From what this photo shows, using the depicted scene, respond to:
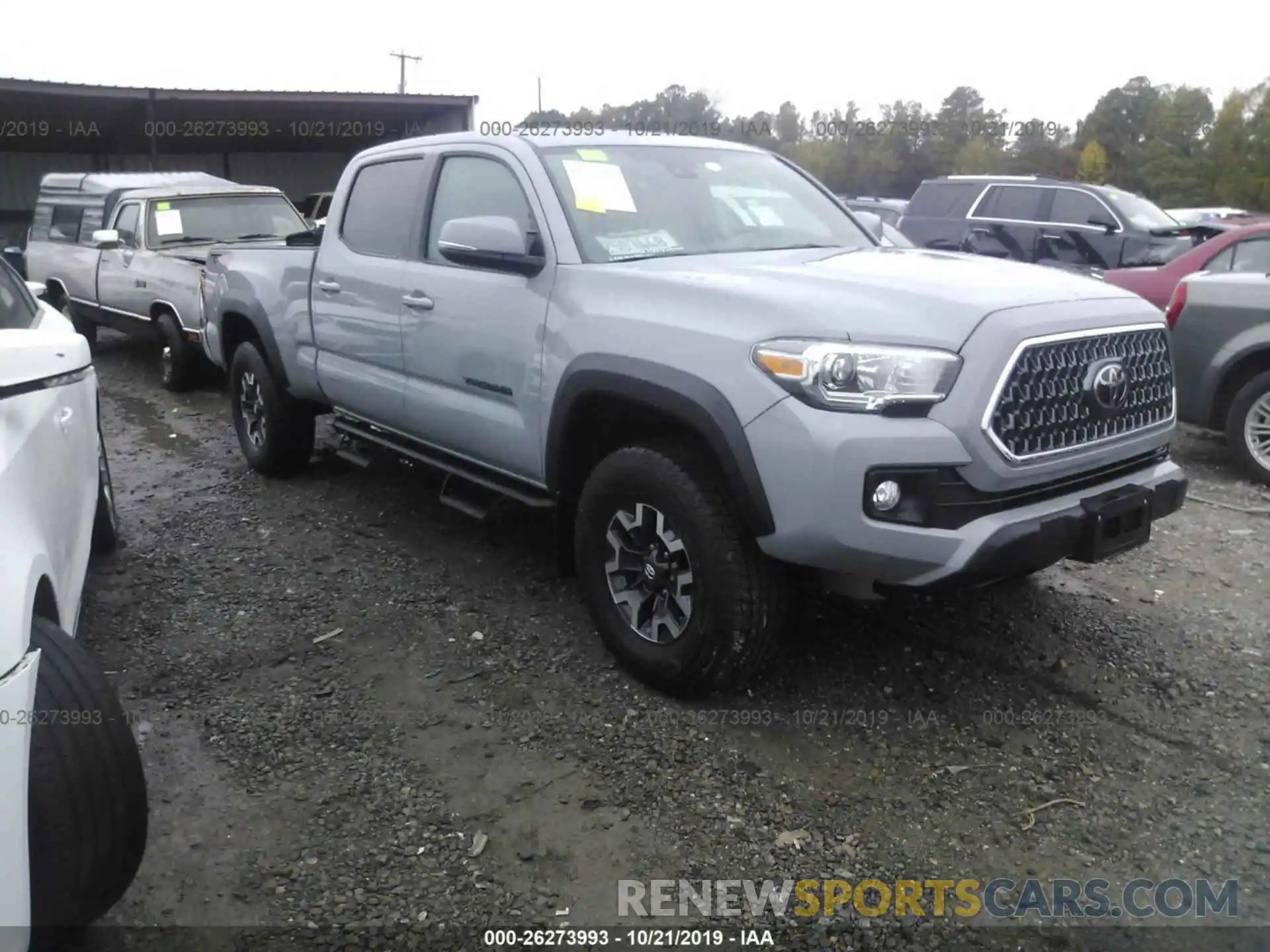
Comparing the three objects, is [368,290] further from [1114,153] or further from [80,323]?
[1114,153]

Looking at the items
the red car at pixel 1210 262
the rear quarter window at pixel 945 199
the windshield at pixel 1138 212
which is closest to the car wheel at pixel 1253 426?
the red car at pixel 1210 262

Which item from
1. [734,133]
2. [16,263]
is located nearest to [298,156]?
[734,133]

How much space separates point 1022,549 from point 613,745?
142 centimetres

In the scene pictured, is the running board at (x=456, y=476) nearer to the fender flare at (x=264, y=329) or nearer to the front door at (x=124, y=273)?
the fender flare at (x=264, y=329)

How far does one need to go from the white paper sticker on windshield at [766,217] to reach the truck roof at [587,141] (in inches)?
16.7

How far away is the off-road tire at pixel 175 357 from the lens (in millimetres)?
9250

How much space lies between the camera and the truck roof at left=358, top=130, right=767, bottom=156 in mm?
4234

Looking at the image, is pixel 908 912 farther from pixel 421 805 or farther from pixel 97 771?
pixel 97 771

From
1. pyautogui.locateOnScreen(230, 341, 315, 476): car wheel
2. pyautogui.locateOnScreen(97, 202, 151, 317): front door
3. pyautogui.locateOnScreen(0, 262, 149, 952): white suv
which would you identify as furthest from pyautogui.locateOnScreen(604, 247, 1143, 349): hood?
pyautogui.locateOnScreen(97, 202, 151, 317): front door

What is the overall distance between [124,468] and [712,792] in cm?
532

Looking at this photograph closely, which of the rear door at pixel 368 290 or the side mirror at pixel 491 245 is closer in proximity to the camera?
the side mirror at pixel 491 245

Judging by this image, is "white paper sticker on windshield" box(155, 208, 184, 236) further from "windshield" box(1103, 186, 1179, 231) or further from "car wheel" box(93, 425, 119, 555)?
"windshield" box(1103, 186, 1179, 231)

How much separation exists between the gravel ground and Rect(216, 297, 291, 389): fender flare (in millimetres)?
1154

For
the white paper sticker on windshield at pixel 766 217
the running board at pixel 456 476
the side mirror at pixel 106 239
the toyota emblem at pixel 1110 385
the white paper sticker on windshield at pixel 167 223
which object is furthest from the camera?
the white paper sticker on windshield at pixel 167 223
